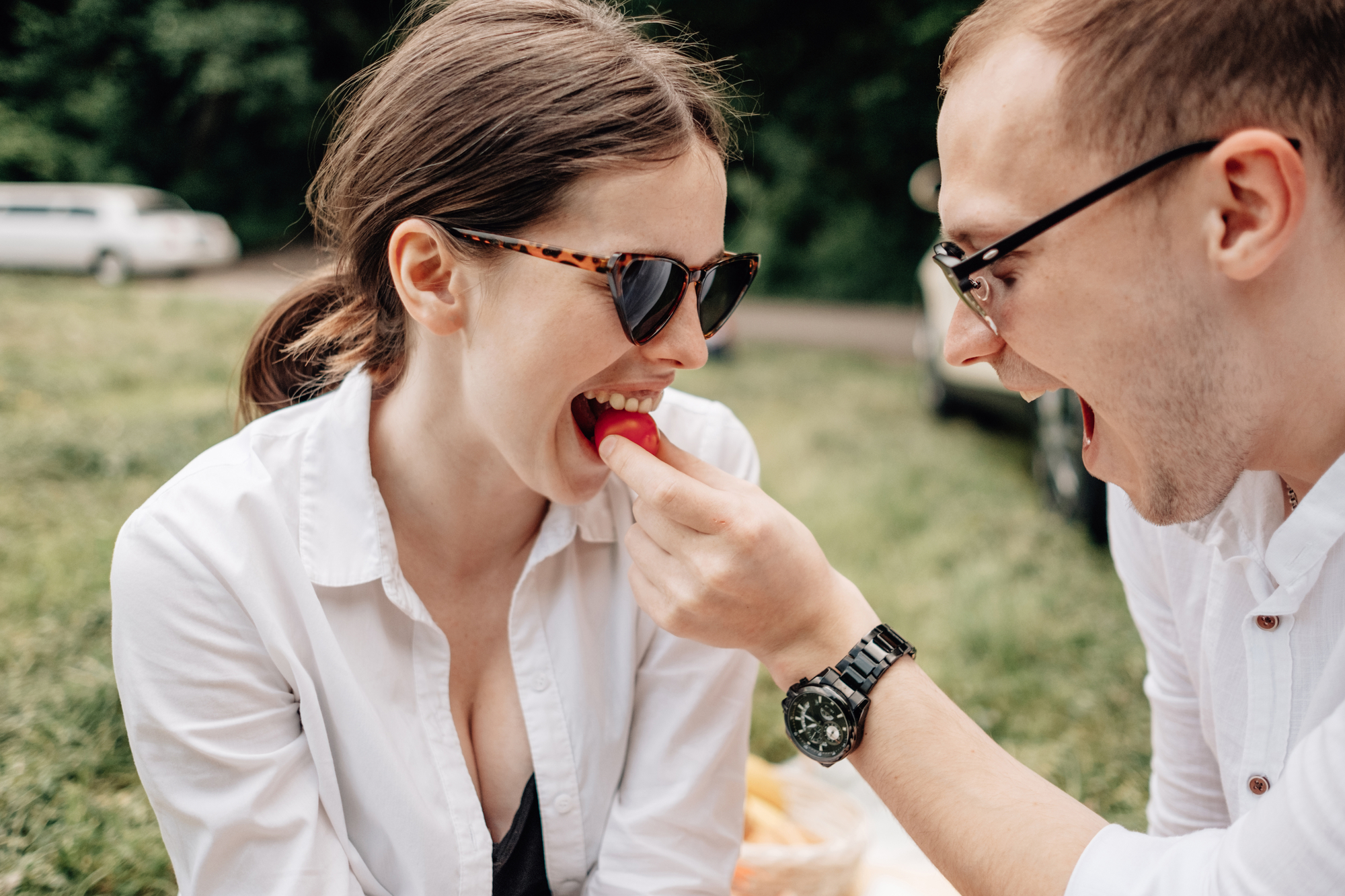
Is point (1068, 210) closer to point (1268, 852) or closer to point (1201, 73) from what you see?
point (1201, 73)

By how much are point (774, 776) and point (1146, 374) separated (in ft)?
6.29

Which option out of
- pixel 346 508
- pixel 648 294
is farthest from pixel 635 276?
pixel 346 508

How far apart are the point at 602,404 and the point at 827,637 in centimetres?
68

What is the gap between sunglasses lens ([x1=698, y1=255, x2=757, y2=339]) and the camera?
189cm

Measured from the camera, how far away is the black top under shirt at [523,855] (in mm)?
1877

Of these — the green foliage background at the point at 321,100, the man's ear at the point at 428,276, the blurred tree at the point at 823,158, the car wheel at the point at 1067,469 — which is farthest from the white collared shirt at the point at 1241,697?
the blurred tree at the point at 823,158

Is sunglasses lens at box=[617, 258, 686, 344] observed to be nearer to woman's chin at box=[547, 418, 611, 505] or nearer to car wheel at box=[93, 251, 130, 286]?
woman's chin at box=[547, 418, 611, 505]

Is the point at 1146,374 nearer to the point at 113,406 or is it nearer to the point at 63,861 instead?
the point at 63,861

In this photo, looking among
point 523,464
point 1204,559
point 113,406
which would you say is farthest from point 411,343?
point 113,406

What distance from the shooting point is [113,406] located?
6.66 m

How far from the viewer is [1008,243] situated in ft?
5.01

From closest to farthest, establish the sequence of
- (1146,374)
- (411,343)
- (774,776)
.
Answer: (1146,374) < (411,343) < (774,776)

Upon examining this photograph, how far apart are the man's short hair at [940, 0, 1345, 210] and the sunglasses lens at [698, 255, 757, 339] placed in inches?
26.8

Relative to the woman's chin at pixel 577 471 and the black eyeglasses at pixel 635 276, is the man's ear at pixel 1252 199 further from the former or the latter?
the woman's chin at pixel 577 471
